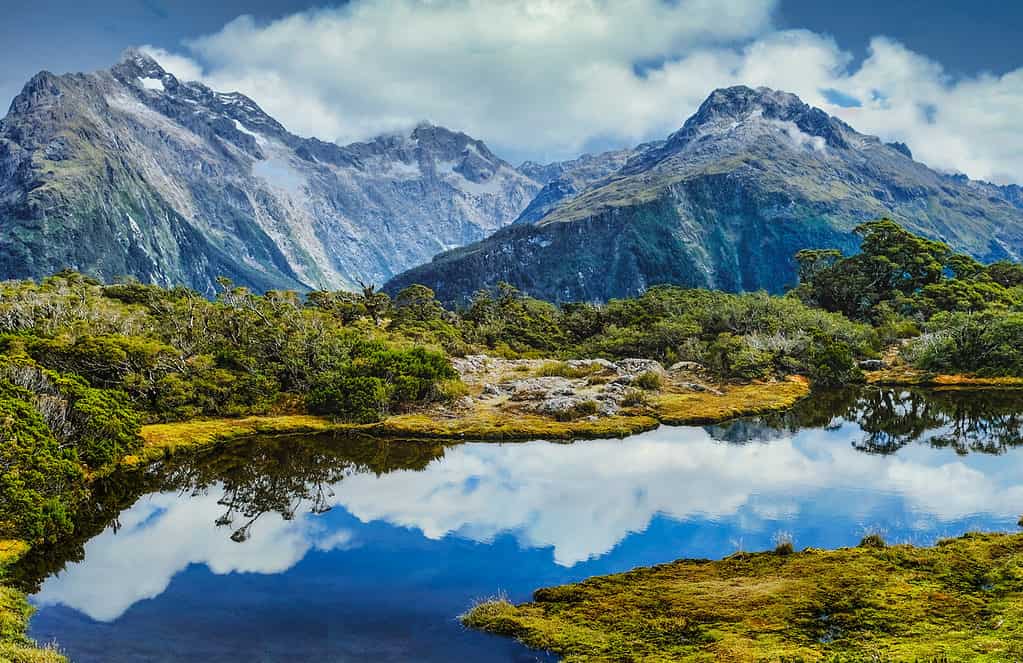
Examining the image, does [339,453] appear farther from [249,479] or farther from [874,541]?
[874,541]

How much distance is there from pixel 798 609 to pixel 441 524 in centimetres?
1726

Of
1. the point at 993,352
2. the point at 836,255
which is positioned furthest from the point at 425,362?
the point at 836,255

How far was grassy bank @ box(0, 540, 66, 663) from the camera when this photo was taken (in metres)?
19.0

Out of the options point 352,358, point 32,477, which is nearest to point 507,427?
point 352,358

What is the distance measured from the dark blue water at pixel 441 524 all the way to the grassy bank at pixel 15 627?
2.25ft

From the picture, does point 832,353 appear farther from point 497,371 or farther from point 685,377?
point 497,371

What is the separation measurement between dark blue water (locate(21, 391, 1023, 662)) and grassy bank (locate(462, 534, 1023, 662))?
68.8 inches

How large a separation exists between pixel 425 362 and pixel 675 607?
40567 millimetres

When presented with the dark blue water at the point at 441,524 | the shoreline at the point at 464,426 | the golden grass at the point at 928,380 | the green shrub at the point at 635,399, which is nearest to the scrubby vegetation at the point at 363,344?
the green shrub at the point at 635,399

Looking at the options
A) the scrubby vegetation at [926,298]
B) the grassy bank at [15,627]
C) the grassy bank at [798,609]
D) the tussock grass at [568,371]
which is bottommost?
the grassy bank at [15,627]

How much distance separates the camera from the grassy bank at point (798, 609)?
55.8ft

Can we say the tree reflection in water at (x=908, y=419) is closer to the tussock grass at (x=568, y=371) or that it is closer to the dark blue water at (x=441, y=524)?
the dark blue water at (x=441, y=524)

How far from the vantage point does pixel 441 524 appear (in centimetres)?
3275

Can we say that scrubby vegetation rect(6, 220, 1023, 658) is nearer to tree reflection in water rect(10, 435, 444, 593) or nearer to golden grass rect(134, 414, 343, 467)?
golden grass rect(134, 414, 343, 467)
